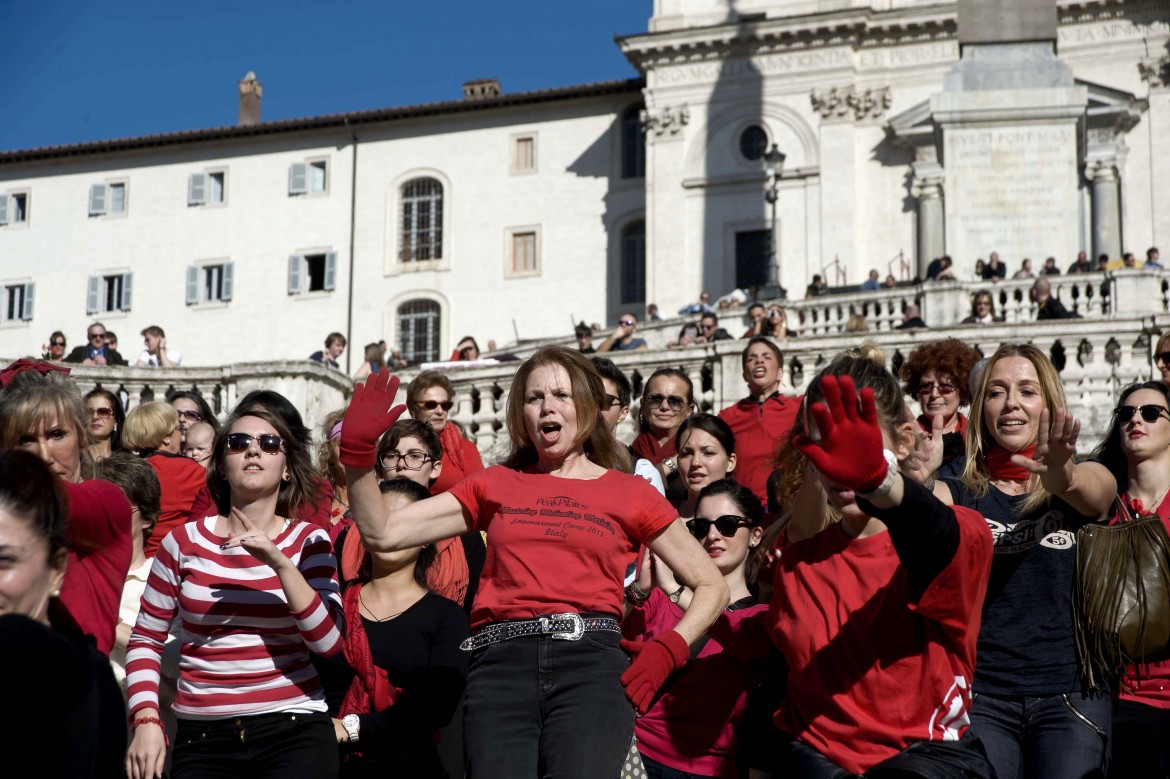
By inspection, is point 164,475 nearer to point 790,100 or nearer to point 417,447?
point 417,447

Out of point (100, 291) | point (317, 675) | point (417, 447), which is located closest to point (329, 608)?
point (317, 675)

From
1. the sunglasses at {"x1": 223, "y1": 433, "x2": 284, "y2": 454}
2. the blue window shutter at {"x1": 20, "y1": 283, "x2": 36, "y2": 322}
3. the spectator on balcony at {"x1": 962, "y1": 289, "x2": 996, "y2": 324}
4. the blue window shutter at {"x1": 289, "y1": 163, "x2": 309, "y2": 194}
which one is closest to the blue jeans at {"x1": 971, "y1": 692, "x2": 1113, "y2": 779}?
the sunglasses at {"x1": 223, "y1": 433, "x2": 284, "y2": 454}

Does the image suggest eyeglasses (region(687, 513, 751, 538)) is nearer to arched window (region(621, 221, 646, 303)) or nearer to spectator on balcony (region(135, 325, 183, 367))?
spectator on balcony (region(135, 325, 183, 367))

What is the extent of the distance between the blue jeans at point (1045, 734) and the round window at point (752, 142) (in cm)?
3737

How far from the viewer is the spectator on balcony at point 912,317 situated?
20.7m

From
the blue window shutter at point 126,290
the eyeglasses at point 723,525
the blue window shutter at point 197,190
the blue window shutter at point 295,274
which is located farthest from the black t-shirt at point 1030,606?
the blue window shutter at point 126,290

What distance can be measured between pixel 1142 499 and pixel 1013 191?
802 inches

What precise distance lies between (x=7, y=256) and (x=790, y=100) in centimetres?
2809

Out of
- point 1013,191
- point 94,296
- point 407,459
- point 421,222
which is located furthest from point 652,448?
point 94,296

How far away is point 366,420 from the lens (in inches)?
176

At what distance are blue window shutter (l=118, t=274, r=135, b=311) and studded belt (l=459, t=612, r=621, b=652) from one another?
151 ft

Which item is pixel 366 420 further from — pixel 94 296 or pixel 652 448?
pixel 94 296

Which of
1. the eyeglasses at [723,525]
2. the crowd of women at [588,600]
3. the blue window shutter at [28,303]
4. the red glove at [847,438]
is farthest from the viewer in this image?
the blue window shutter at [28,303]

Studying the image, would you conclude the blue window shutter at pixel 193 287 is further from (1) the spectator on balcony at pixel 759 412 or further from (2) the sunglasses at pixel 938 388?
(2) the sunglasses at pixel 938 388
